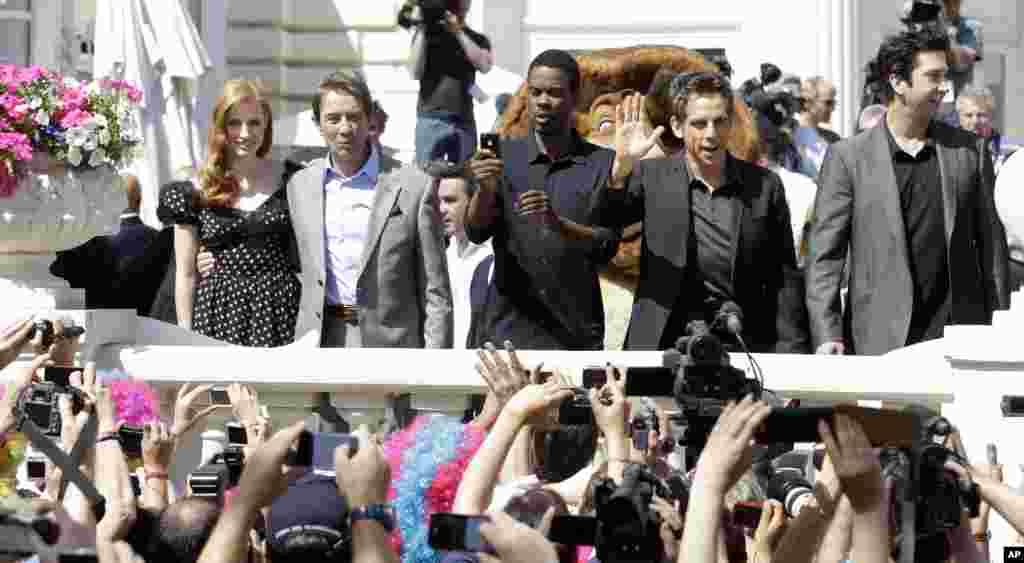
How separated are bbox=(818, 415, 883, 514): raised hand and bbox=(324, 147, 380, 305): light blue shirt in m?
3.94

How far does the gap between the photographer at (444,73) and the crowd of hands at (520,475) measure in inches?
246

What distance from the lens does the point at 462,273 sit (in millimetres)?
10945

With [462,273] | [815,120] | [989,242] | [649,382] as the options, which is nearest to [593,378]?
[649,382]

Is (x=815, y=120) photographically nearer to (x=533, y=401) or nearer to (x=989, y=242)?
(x=989, y=242)

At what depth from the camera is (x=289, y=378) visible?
8711mm

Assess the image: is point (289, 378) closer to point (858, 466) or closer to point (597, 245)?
point (597, 245)

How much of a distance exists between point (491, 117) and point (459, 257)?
468 centimetres

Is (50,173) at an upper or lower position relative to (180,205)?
upper

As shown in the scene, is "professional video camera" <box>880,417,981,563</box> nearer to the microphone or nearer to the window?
the microphone

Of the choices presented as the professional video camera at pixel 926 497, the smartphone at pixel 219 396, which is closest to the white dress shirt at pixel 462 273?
the smartphone at pixel 219 396

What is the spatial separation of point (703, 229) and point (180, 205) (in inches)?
72.8

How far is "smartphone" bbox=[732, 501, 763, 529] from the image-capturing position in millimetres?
6492

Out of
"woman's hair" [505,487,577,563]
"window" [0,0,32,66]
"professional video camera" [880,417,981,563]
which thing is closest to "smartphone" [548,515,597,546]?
"woman's hair" [505,487,577,563]

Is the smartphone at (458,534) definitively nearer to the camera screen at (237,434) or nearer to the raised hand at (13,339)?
the camera screen at (237,434)
